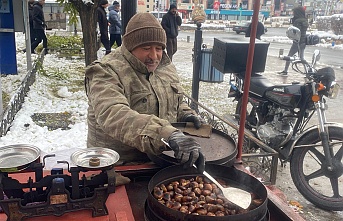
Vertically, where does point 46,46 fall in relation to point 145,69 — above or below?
below

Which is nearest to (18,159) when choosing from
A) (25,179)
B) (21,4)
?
(25,179)

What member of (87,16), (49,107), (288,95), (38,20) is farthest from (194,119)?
(38,20)

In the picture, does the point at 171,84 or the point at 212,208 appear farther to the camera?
the point at 171,84

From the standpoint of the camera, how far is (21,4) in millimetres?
7430

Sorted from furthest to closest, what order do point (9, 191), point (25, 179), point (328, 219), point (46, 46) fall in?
point (46, 46), point (328, 219), point (25, 179), point (9, 191)

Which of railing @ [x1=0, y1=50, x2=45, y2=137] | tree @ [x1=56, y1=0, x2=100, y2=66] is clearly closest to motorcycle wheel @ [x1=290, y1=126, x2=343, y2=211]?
railing @ [x1=0, y1=50, x2=45, y2=137]

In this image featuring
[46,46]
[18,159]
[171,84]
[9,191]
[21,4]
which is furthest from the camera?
[46,46]

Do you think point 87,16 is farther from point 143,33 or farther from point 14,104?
point 143,33

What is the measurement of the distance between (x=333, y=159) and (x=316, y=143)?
23 centimetres

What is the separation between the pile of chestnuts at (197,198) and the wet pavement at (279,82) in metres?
2.27

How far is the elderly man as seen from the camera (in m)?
1.67

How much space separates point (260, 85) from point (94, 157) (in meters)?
3.31

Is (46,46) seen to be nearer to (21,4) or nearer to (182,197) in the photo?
(21,4)

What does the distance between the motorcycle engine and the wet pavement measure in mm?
495
